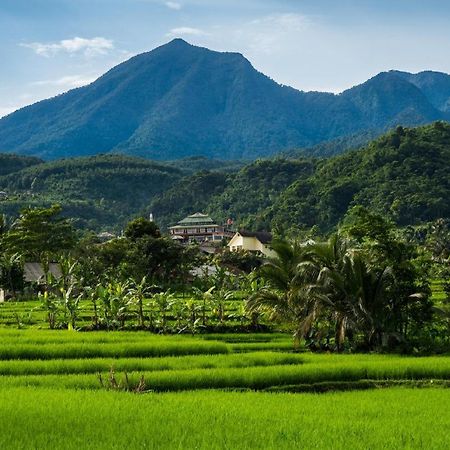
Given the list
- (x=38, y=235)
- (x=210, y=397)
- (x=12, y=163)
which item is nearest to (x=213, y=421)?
(x=210, y=397)

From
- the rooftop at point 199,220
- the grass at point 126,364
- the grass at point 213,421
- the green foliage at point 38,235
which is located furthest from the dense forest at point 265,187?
the grass at point 213,421

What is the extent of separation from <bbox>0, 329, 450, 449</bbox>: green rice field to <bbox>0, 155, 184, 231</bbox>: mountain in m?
103

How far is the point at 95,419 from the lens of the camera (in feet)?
32.2

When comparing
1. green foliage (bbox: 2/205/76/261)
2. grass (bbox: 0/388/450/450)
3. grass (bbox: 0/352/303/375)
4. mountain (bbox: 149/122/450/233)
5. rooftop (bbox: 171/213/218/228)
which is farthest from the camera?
rooftop (bbox: 171/213/218/228)

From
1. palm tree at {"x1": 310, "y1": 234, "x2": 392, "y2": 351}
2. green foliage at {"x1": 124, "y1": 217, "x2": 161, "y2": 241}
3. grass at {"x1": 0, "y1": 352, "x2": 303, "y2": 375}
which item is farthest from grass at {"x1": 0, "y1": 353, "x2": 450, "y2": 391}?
green foliage at {"x1": 124, "y1": 217, "x2": 161, "y2": 241}

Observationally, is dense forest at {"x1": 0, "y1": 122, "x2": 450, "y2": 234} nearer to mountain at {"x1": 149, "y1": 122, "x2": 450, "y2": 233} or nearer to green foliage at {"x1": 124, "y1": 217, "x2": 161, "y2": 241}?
mountain at {"x1": 149, "y1": 122, "x2": 450, "y2": 233}

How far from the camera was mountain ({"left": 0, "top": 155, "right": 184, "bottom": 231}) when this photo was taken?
125 metres

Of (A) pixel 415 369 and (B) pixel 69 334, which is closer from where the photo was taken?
(A) pixel 415 369

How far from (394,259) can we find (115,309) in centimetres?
916

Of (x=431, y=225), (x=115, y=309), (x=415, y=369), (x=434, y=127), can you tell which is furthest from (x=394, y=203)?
(x=415, y=369)

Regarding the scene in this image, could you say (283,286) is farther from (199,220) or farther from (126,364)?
(199,220)

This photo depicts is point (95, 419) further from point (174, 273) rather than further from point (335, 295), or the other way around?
point (174, 273)

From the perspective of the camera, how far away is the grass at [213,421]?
8.88 m

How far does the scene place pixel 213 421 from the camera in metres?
10.0
